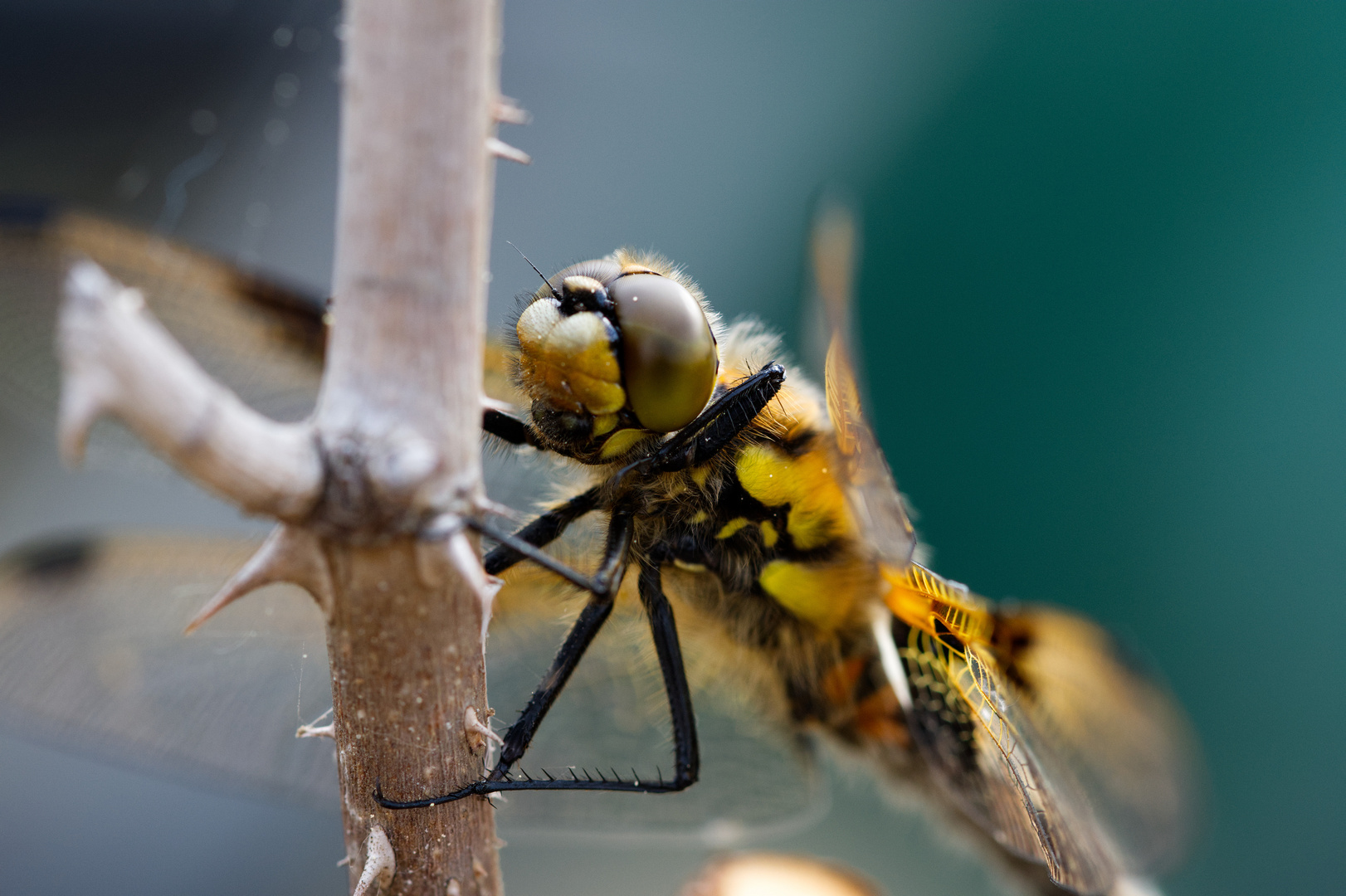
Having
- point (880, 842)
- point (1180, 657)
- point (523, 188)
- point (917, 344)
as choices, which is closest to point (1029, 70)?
point (917, 344)

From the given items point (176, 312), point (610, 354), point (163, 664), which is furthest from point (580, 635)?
point (163, 664)

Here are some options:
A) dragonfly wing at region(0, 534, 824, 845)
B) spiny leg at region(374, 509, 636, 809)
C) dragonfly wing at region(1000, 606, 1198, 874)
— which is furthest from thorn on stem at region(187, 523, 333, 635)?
dragonfly wing at region(1000, 606, 1198, 874)

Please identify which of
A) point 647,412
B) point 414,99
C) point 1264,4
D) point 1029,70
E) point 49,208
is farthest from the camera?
point 1029,70

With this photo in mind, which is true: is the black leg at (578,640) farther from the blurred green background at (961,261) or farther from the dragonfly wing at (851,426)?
the blurred green background at (961,261)

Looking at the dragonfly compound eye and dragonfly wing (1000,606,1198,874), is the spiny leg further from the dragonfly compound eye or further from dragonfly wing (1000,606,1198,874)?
dragonfly wing (1000,606,1198,874)

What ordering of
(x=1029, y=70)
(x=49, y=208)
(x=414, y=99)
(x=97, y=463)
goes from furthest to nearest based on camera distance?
(x=1029, y=70) → (x=97, y=463) → (x=49, y=208) → (x=414, y=99)

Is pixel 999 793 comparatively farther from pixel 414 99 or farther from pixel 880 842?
pixel 880 842

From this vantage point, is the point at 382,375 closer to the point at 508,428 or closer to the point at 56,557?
the point at 508,428
